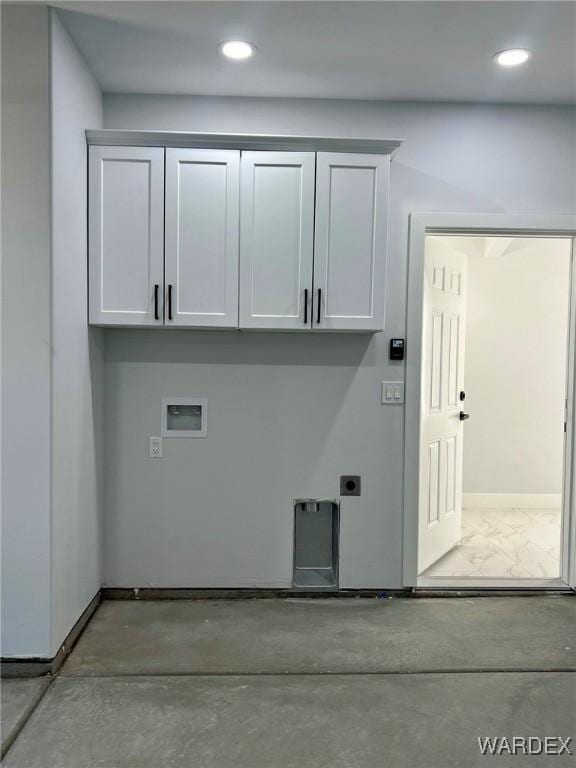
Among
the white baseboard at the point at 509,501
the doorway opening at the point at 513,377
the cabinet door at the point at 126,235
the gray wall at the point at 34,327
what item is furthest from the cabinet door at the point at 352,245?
the white baseboard at the point at 509,501

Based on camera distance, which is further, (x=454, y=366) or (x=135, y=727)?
(x=454, y=366)

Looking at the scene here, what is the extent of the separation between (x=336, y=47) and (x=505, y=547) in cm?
342

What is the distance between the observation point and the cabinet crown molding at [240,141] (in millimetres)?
2736

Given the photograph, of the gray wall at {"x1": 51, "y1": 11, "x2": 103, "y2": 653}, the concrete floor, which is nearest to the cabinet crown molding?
the gray wall at {"x1": 51, "y1": 11, "x2": 103, "y2": 653}

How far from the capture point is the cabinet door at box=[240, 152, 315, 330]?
2.82 m

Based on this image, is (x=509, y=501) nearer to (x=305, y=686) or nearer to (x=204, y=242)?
(x=305, y=686)

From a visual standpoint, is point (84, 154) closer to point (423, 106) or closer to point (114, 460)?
point (114, 460)

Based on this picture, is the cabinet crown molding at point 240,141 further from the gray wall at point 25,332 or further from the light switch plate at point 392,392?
the light switch plate at point 392,392

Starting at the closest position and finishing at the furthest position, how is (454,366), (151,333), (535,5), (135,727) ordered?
(135,727), (535,5), (151,333), (454,366)

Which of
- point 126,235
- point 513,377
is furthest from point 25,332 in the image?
point 513,377

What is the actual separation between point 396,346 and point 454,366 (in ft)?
2.87

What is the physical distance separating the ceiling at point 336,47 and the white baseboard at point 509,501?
338 cm

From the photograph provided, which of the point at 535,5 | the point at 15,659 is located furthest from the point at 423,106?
the point at 15,659

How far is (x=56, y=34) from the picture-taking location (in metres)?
2.31
